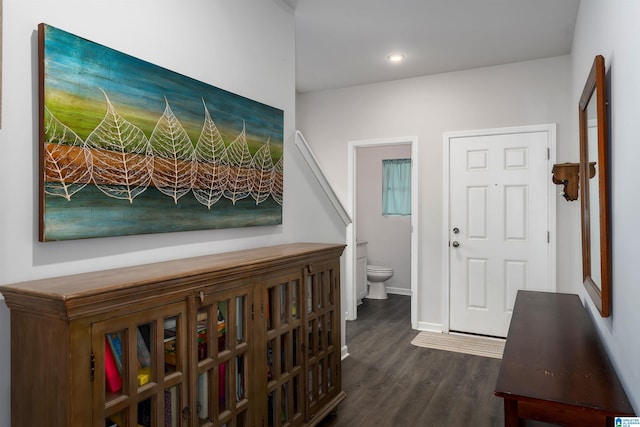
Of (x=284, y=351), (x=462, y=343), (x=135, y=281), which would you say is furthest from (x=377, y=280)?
(x=135, y=281)

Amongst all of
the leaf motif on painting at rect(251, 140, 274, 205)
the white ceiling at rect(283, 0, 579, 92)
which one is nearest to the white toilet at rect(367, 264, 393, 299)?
the white ceiling at rect(283, 0, 579, 92)

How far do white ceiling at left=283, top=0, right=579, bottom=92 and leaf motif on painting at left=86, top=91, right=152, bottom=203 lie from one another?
1619mm

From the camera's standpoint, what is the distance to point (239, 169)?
7.84ft

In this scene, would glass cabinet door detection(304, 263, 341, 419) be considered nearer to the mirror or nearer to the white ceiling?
the mirror

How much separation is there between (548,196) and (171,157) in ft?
10.9

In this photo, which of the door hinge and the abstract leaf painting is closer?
the door hinge

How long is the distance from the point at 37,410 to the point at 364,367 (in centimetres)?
249

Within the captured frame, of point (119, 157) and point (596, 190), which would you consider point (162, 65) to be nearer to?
point (119, 157)

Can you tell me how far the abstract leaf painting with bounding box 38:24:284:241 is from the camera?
1502 millimetres

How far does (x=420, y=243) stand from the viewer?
4.50 meters

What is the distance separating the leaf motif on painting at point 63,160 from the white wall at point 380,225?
490cm

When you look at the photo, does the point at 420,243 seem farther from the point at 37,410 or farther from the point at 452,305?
the point at 37,410

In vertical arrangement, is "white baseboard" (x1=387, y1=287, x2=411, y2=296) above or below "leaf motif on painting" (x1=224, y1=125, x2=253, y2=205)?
below

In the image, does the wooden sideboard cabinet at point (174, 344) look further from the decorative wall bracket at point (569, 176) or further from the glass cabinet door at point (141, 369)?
the decorative wall bracket at point (569, 176)
